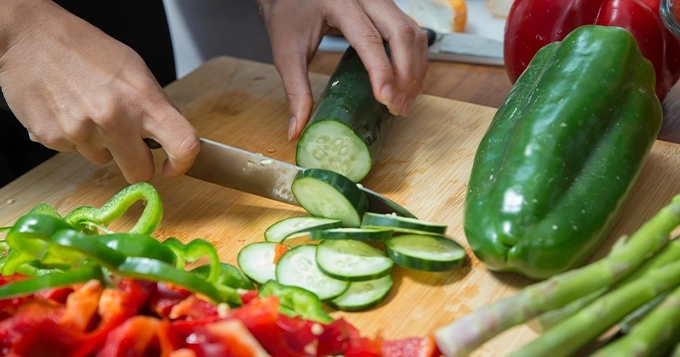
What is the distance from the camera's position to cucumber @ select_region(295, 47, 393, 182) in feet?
9.04

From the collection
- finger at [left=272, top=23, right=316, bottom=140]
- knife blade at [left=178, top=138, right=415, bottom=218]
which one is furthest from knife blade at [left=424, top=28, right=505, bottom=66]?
knife blade at [left=178, top=138, right=415, bottom=218]

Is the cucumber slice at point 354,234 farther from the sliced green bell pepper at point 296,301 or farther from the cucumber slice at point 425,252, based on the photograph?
the sliced green bell pepper at point 296,301

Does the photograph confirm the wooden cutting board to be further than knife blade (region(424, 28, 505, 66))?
No

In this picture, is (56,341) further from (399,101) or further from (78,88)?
(399,101)

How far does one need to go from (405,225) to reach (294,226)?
388mm

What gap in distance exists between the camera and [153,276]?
1969 millimetres

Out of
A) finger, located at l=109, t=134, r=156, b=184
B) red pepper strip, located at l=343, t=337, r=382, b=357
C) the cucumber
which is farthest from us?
the cucumber

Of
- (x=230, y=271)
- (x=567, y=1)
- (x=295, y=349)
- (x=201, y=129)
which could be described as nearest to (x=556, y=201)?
(x=295, y=349)

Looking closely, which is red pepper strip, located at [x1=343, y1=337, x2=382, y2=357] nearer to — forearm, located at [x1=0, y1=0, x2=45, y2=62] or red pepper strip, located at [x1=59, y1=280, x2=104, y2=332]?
red pepper strip, located at [x1=59, y1=280, x2=104, y2=332]

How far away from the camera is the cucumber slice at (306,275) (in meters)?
2.20

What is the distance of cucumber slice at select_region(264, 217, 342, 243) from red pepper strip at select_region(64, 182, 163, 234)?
0.38 meters

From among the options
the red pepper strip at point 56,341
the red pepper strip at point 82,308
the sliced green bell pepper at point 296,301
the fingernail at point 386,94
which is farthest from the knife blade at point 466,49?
the red pepper strip at point 56,341

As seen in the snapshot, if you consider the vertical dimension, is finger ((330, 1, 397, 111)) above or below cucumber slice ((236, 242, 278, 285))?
above

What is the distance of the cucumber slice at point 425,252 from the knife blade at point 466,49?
1.61m
